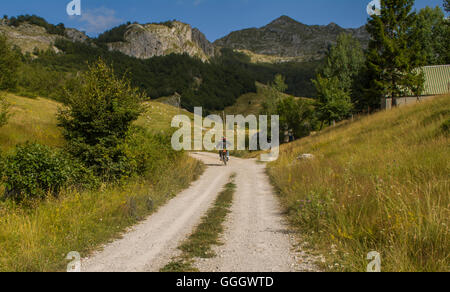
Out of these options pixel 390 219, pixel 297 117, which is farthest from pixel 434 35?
pixel 390 219

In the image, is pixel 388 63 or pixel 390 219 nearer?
pixel 390 219

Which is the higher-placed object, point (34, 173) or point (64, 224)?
point (34, 173)

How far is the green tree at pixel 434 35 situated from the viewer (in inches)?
1980

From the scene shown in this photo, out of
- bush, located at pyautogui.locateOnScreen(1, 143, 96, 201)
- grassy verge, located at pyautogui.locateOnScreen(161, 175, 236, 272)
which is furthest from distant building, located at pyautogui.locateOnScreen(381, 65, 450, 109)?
bush, located at pyautogui.locateOnScreen(1, 143, 96, 201)

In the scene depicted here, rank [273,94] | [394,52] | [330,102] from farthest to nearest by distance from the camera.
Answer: [273,94] < [330,102] < [394,52]

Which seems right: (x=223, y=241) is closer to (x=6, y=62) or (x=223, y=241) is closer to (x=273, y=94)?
(x=6, y=62)

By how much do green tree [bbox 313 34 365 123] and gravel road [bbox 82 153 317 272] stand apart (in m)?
33.0

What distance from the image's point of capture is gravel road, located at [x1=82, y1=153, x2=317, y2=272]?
14.9ft

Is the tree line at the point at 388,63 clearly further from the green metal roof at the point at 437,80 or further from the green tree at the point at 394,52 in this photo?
the green metal roof at the point at 437,80

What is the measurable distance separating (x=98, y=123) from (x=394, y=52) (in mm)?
33378

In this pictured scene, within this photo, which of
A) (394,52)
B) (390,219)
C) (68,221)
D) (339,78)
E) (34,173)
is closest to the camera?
(390,219)

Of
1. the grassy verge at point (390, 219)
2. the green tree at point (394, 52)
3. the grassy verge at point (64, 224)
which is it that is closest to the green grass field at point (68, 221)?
the grassy verge at point (64, 224)

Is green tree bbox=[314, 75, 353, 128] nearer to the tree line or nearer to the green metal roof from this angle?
the tree line

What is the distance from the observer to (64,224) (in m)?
6.45
